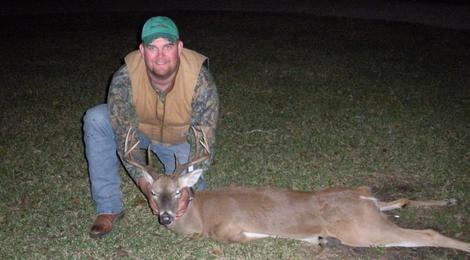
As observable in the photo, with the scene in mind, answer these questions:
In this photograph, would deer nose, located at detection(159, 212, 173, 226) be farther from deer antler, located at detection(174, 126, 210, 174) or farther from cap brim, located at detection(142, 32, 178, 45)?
cap brim, located at detection(142, 32, 178, 45)

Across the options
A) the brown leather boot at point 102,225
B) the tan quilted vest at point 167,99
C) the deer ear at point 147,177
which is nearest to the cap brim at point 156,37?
the tan quilted vest at point 167,99

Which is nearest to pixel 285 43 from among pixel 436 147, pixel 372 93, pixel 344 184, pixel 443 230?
pixel 372 93

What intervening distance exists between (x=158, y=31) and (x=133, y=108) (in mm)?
786

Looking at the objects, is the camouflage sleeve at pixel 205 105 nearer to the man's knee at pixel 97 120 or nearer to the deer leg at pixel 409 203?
the man's knee at pixel 97 120

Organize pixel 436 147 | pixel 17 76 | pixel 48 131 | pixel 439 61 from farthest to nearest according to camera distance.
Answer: pixel 439 61 < pixel 17 76 < pixel 48 131 < pixel 436 147

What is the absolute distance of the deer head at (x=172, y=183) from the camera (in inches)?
175

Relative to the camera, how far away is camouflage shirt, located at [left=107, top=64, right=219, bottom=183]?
15.3ft

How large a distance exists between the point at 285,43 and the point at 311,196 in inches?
378

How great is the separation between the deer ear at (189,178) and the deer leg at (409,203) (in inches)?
62.2

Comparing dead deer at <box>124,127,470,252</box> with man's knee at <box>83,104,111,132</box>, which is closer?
dead deer at <box>124,127,470,252</box>

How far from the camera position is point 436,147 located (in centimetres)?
678

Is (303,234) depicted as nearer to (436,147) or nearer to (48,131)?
(436,147)

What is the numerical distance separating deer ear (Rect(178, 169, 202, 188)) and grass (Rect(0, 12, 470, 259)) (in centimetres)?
49

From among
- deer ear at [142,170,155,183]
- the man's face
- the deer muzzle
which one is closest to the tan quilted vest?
the man's face
